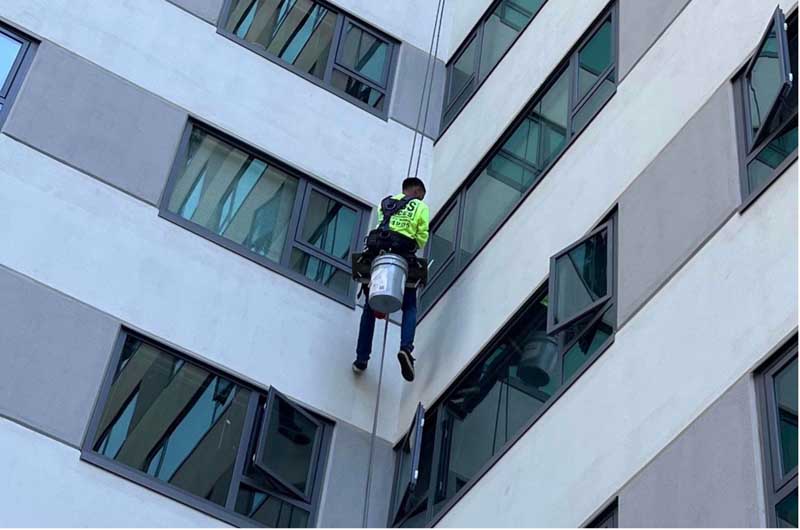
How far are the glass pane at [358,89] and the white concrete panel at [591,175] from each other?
3.28 meters

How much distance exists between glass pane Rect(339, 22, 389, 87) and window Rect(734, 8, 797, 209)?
6791 mm

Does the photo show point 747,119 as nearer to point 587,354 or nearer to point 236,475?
point 587,354

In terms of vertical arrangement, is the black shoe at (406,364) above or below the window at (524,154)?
below

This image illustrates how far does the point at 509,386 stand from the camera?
509 inches

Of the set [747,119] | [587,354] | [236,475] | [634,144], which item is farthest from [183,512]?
[747,119]

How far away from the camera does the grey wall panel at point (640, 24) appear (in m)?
13.0

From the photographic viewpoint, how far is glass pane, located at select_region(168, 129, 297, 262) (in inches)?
593

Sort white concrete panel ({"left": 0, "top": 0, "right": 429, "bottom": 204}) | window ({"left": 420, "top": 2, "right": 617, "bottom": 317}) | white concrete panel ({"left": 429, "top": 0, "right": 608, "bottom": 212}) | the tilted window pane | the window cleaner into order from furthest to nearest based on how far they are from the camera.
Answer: white concrete panel ({"left": 0, "top": 0, "right": 429, "bottom": 204})
white concrete panel ({"left": 429, "top": 0, "right": 608, "bottom": 212})
the window cleaner
window ({"left": 420, "top": 2, "right": 617, "bottom": 317})
the tilted window pane

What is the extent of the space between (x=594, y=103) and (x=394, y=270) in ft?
8.29

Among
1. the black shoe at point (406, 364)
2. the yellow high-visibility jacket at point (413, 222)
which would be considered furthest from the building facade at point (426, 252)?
the yellow high-visibility jacket at point (413, 222)

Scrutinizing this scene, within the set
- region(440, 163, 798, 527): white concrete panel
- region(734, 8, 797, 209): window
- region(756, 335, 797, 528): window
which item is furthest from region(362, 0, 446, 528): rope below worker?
region(756, 335, 797, 528): window

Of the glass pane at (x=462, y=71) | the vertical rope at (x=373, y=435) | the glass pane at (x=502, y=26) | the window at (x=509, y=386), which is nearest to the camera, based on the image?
the window at (x=509, y=386)

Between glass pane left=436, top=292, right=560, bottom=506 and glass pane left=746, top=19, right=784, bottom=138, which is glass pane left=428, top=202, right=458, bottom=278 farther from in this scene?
glass pane left=746, top=19, right=784, bottom=138

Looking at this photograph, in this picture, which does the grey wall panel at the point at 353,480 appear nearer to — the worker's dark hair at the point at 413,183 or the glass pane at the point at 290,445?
the glass pane at the point at 290,445
